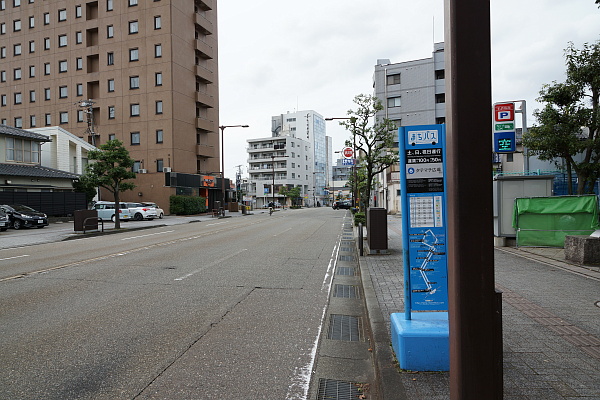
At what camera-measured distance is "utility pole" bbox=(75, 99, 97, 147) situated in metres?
43.2

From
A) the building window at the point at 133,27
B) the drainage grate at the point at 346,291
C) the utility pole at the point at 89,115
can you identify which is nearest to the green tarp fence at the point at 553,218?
the drainage grate at the point at 346,291

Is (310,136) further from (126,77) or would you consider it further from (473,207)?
(473,207)

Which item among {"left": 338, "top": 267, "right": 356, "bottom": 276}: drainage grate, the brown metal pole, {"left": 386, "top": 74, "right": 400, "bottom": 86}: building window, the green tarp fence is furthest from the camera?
{"left": 386, "top": 74, "right": 400, "bottom": 86}: building window

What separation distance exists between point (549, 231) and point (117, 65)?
47609mm

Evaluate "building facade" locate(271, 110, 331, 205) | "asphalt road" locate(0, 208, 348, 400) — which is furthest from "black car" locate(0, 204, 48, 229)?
"building facade" locate(271, 110, 331, 205)

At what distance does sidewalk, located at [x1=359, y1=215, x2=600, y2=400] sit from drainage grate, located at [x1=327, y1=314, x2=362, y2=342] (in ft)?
0.89

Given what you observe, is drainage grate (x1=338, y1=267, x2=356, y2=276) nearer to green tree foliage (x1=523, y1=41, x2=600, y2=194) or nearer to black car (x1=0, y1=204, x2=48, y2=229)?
green tree foliage (x1=523, y1=41, x2=600, y2=194)

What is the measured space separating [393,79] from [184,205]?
1294 inches

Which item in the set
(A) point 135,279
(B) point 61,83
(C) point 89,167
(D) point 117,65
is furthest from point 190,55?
(A) point 135,279

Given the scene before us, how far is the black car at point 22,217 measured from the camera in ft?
81.1

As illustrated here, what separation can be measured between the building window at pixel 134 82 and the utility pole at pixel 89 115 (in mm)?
4613

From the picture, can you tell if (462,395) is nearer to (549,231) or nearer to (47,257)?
(549,231)

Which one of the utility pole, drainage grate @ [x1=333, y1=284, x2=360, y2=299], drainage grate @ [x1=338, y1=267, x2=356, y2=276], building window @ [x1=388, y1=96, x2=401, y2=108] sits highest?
building window @ [x1=388, y1=96, x2=401, y2=108]

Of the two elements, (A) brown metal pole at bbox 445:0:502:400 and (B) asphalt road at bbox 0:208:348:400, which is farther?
(B) asphalt road at bbox 0:208:348:400
